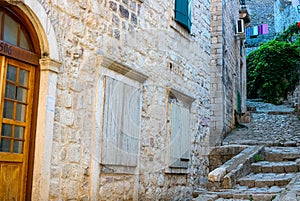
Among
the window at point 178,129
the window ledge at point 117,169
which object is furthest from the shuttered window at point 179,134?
the window ledge at point 117,169

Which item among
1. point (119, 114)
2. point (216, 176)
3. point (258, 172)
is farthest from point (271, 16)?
point (119, 114)

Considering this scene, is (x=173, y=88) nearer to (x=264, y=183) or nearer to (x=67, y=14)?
(x=264, y=183)

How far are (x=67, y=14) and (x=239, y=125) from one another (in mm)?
12491

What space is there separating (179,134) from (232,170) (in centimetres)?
123

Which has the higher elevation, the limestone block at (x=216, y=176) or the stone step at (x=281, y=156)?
the stone step at (x=281, y=156)

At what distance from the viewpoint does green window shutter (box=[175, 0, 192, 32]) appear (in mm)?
8086

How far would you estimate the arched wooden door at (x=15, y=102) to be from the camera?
433cm

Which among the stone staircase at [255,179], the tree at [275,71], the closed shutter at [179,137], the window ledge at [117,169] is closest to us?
the window ledge at [117,169]

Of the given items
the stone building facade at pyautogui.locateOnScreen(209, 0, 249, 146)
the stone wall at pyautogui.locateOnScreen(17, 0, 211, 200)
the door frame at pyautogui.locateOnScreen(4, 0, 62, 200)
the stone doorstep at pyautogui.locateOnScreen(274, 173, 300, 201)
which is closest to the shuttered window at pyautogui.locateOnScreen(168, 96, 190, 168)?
the stone wall at pyautogui.locateOnScreen(17, 0, 211, 200)

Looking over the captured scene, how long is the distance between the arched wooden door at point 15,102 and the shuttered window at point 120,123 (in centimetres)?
127

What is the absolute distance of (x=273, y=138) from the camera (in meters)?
13.8

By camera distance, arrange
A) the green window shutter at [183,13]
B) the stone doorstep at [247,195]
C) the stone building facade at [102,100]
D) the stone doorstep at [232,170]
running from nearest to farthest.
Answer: the stone building facade at [102,100] < the stone doorstep at [247,195] < the stone doorstep at [232,170] < the green window shutter at [183,13]

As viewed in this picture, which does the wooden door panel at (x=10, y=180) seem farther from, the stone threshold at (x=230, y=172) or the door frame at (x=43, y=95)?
the stone threshold at (x=230, y=172)

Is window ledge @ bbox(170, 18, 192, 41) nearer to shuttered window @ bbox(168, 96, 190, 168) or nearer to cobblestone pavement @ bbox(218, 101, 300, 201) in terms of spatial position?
shuttered window @ bbox(168, 96, 190, 168)
